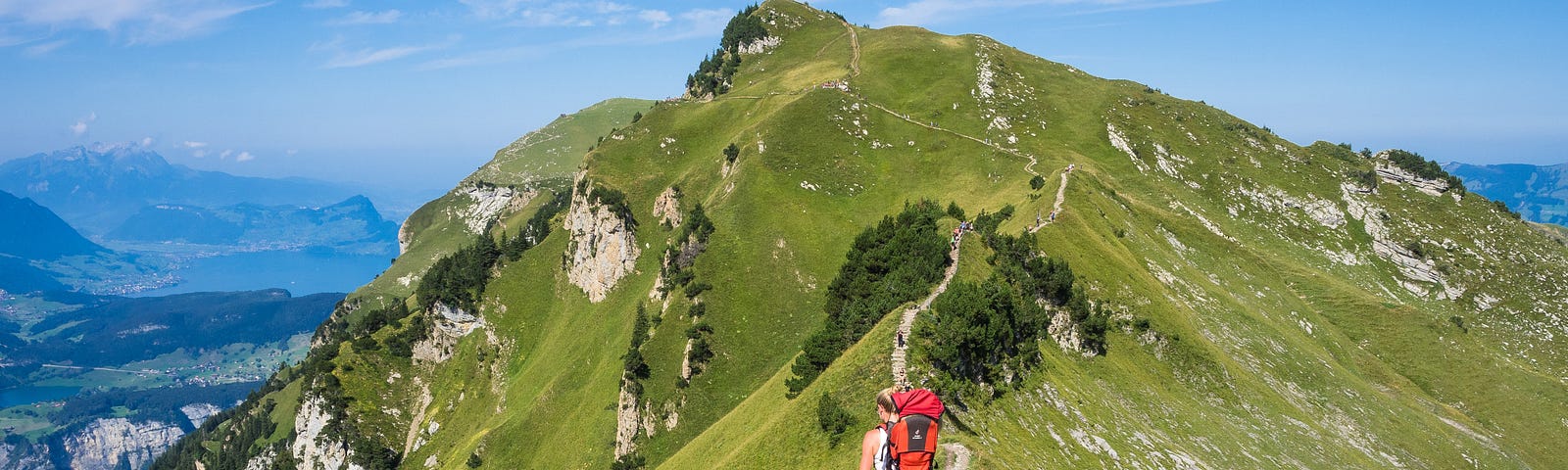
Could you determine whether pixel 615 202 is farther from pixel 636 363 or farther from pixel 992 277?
pixel 992 277

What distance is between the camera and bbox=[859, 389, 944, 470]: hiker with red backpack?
14320 mm

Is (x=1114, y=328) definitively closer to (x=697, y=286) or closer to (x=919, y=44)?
(x=697, y=286)

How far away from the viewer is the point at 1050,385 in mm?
46688

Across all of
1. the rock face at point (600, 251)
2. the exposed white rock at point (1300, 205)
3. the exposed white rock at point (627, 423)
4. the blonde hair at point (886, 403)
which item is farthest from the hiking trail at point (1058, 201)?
the blonde hair at point (886, 403)

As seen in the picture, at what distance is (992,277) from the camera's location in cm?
5691

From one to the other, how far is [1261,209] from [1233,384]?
224ft

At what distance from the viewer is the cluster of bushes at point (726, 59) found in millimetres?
176875

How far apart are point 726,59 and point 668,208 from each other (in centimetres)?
8008

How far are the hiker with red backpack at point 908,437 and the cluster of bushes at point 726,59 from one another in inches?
6392

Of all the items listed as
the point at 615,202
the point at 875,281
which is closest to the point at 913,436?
the point at 875,281

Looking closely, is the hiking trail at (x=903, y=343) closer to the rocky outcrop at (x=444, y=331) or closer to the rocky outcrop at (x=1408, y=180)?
the rocky outcrop at (x=444, y=331)

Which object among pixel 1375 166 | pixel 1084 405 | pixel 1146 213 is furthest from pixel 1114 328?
pixel 1375 166

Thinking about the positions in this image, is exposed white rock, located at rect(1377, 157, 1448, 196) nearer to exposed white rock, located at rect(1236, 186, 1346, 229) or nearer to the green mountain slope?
the green mountain slope

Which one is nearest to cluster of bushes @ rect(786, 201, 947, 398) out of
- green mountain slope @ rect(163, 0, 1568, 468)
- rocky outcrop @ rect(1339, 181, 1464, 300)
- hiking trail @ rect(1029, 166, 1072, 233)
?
green mountain slope @ rect(163, 0, 1568, 468)
